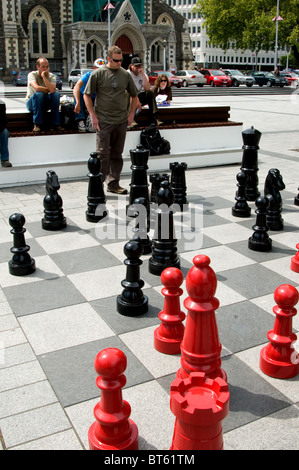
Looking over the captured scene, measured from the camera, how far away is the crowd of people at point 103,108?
21.7 ft

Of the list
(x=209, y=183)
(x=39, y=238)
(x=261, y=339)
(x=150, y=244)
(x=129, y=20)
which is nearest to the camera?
(x=261, y=339)

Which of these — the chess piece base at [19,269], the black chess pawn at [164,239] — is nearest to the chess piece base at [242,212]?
the black chess pawn at [164,239]

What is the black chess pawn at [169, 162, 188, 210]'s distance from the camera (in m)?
6.28

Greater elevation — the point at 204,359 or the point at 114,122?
the point at 114,122

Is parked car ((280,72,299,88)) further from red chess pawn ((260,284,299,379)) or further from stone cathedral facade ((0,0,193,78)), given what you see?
red chess pawn ((260,284,299,379))

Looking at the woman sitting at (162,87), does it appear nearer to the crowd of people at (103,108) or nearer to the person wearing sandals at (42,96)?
the crowd of people at (103,108)

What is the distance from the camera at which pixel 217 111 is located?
395 inches

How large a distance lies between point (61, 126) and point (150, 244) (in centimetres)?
433

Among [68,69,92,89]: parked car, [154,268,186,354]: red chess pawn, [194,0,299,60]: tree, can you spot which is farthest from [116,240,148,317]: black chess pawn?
[194,0,299,60]: tree

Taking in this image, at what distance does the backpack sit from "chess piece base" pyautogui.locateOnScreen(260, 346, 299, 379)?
6338 millimetres
